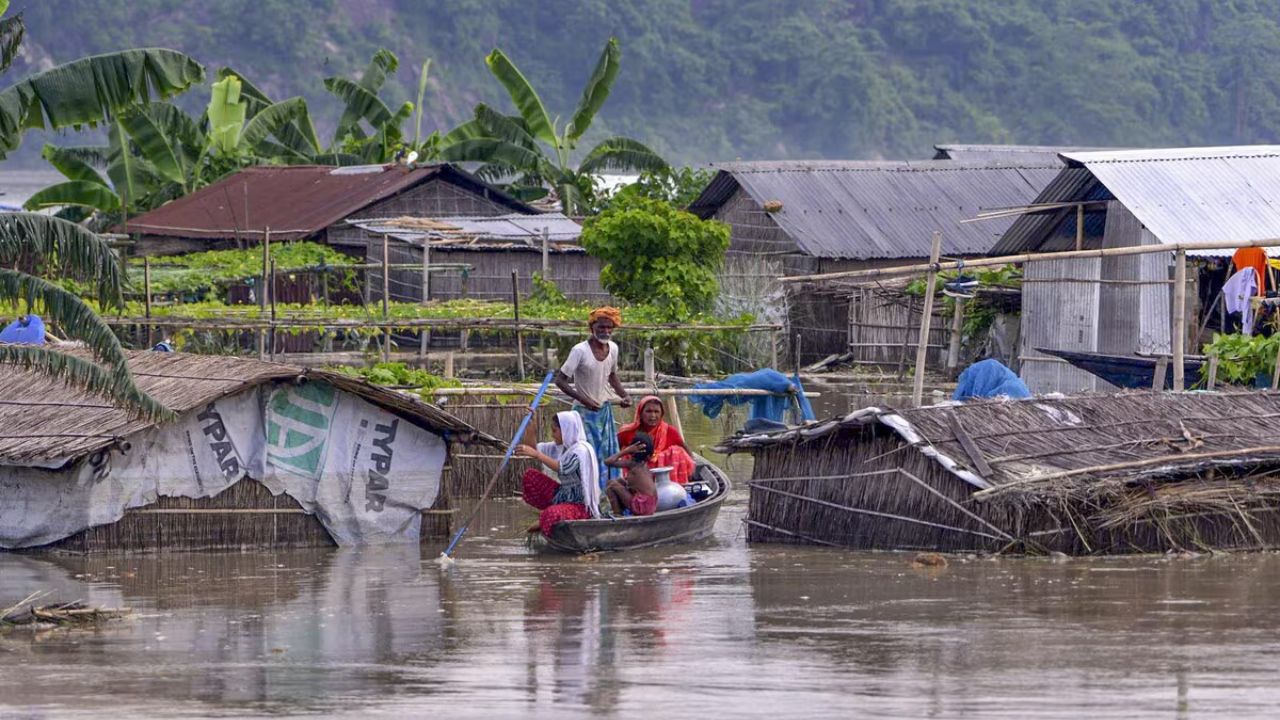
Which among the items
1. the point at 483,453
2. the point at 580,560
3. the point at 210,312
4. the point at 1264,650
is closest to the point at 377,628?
the point at 580,560

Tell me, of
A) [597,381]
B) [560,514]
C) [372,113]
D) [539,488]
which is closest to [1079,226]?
[597,381]

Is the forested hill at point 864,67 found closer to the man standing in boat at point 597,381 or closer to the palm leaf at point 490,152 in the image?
the palm leaf at point 490,152

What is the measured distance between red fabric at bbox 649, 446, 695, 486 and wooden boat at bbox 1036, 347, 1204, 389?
5.07 metres

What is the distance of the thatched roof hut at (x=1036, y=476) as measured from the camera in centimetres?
1102

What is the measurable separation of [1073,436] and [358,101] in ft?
71.4

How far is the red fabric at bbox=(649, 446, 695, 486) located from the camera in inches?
500

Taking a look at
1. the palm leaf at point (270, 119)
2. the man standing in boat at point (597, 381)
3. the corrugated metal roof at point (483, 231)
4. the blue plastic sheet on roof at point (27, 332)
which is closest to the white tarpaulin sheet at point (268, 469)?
the man standing in boat at point (597, 381)

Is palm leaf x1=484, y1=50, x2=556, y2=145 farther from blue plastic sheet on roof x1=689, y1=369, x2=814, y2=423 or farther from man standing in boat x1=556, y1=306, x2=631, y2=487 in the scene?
man standing in boat x1=556, y1=306, x2=631, y2=487

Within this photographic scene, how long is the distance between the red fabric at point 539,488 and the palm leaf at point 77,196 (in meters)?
15.4

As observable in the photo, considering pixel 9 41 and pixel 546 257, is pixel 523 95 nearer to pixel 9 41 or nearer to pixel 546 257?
pixel 546 257

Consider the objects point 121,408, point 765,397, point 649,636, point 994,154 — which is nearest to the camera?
point 649,636

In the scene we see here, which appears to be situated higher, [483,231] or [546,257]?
[483,231]

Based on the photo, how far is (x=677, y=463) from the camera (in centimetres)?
1298

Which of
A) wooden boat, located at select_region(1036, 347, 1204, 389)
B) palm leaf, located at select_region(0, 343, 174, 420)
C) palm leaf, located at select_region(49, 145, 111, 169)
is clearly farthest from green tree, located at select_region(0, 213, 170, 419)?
palm leaf, located at select_region(49, 145, 111, 169)
